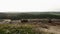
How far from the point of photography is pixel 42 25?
2.98 ft

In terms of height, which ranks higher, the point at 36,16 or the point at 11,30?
the point at 36,16

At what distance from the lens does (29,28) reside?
89 cm

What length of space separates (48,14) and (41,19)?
86mm

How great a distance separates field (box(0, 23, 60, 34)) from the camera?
0.86 m

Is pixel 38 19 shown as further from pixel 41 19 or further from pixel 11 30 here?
pixel 11 30

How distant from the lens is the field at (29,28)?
0.86 meters

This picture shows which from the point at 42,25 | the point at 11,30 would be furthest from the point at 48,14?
the point at 11,30

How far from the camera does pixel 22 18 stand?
3.07 feet
